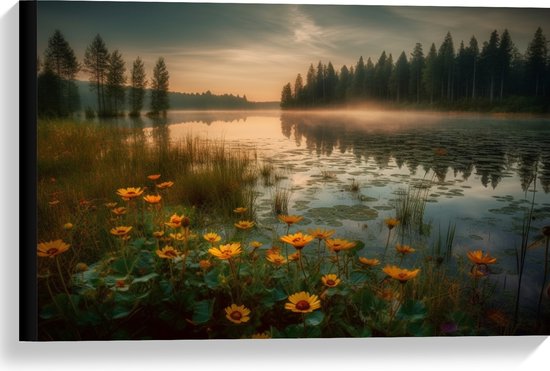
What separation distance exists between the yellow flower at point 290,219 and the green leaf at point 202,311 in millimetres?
431

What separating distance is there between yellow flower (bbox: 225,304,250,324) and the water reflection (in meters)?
0.70

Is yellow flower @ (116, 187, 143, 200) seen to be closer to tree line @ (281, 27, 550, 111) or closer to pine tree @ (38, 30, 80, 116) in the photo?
pine tree @ (38, 30, 80, 116)

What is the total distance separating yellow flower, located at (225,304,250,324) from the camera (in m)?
1.91

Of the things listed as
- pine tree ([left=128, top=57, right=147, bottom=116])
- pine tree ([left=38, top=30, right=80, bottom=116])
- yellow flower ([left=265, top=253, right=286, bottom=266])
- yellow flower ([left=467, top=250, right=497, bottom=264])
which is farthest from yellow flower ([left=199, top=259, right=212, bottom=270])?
yellow flower ([left=467, top=250, right=497, bottom=264])

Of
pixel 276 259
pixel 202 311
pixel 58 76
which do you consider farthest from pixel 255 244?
pixel 58 76

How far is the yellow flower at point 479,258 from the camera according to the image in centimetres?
200

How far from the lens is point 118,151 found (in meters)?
2.06

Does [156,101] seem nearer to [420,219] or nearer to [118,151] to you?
[118,151]

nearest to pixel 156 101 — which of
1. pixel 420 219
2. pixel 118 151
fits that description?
pixel 118 151

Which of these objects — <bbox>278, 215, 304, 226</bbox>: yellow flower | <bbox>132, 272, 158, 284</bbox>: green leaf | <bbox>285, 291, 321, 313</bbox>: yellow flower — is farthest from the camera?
<bbox>278, 215, 304, 226</bbox>: yellow flower

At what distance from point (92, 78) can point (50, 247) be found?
69 cm

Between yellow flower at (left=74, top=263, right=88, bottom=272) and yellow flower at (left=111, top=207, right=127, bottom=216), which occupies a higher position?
yellow flower at (left=111, top=207, right=127, bottom=216)

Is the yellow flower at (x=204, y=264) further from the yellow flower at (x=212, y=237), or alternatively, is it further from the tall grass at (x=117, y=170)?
the tall grass at (x=117, y=170)

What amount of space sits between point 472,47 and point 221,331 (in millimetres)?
1552
